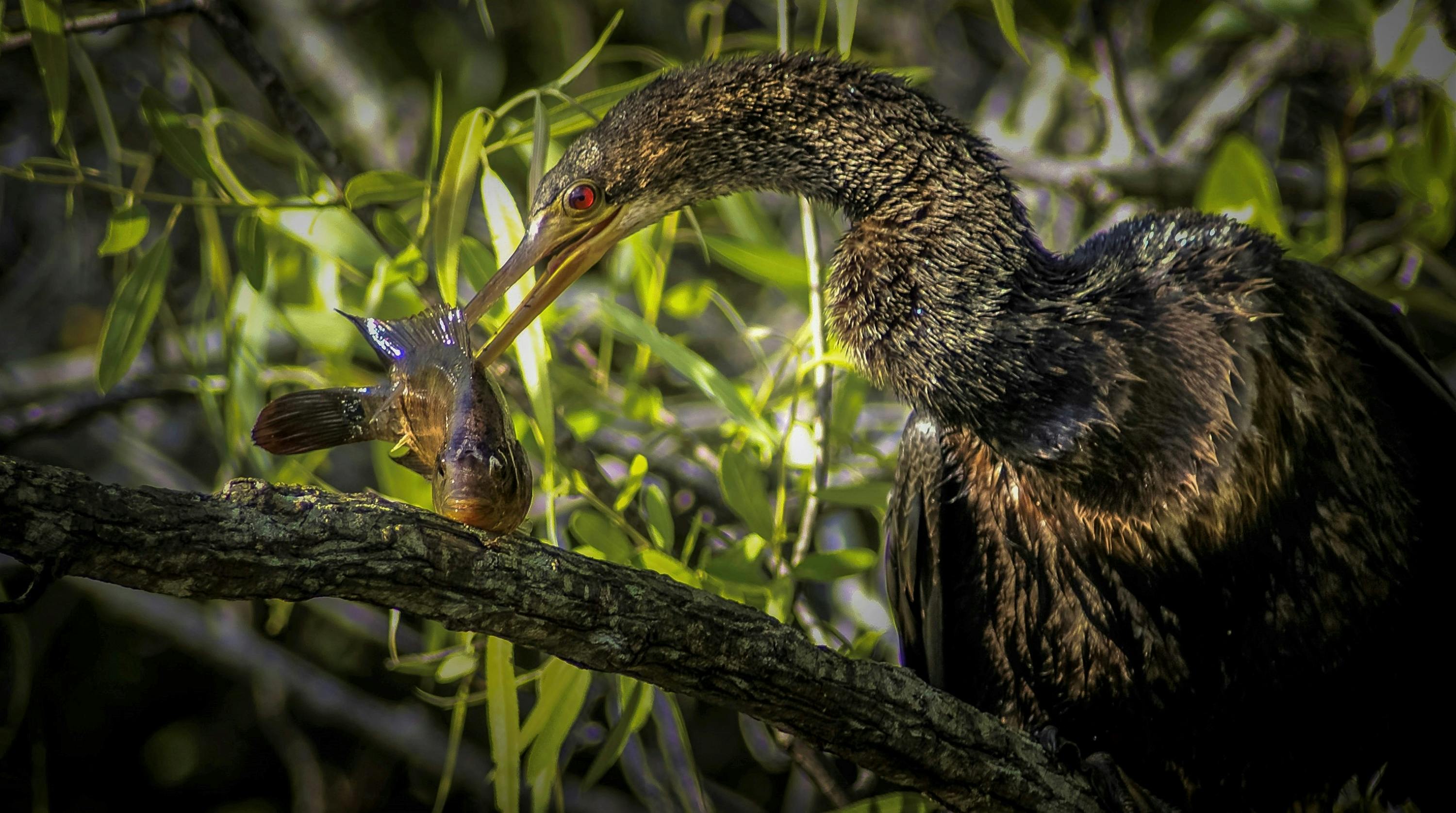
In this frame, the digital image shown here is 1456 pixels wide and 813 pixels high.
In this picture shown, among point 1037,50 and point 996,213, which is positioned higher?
point 1037,50

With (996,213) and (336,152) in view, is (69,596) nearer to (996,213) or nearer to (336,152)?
(336,152)

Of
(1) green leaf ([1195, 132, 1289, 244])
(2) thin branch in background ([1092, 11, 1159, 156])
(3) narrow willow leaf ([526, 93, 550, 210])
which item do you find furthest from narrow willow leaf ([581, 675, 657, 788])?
(2) thin branch in background ([1092, 11, 1159, 156])

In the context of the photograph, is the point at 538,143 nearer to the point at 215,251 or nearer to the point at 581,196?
the point at 581,196

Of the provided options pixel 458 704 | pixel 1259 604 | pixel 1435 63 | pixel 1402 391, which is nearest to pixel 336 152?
pixel 458 704

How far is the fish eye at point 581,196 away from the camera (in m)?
1.91

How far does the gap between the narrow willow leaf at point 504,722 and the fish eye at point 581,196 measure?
735 millimetres

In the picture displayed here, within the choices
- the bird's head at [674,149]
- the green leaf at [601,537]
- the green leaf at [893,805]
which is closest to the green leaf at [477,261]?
the bird's head at [674,149]

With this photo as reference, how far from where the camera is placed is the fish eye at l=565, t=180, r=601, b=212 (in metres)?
1.91

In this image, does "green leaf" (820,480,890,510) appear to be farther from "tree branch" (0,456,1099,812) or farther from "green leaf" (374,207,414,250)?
"green leaf" (374,207,414,250)

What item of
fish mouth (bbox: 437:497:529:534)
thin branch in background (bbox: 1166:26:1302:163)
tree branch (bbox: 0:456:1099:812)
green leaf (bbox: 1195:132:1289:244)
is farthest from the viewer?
thin branch in background (bbox: 1166:26:1302:163)

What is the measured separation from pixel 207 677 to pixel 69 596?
2.26 feet

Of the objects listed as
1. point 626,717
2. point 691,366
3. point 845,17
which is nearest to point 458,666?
point 626,717

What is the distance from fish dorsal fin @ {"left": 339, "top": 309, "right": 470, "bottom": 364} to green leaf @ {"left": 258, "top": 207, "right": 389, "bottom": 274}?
729mm

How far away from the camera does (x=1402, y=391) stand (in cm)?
216
